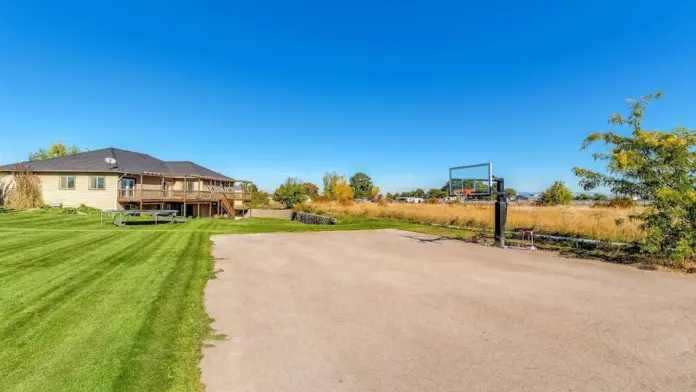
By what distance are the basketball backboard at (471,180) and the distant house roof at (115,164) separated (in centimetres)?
2242

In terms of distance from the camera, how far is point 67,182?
24.4 m

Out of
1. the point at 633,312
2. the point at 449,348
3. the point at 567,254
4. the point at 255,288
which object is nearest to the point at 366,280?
the point at 255,288

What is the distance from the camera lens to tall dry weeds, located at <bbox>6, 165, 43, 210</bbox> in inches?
864

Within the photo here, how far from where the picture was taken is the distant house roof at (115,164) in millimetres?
24562

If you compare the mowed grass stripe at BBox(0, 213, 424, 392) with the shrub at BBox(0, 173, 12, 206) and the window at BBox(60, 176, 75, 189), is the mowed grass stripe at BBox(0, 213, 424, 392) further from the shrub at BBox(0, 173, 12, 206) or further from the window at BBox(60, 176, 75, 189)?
the shrub at BBox(0, 173, 12, 206)

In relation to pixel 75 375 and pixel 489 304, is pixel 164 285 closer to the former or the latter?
pixel 75 375

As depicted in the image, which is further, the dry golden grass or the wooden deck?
the wooden deck

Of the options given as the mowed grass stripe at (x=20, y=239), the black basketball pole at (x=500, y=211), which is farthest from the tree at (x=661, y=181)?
the mowed grass stripe at (x=20, y=239)

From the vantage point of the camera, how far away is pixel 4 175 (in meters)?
24.5

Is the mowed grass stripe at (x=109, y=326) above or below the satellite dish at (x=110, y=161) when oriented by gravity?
below

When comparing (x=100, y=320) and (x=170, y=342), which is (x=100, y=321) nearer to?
(x=100, y=320)

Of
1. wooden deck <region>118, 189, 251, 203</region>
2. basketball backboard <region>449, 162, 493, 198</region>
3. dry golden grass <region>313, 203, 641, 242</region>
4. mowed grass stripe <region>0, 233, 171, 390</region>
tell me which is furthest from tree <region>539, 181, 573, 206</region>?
mowed grass stripe <region>0, 233, 171, 390</region>

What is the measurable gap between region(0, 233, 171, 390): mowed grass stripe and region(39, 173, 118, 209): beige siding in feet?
70.9

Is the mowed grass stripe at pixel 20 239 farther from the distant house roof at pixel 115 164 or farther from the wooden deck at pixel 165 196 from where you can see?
the distant house roof at pixel 115 164
